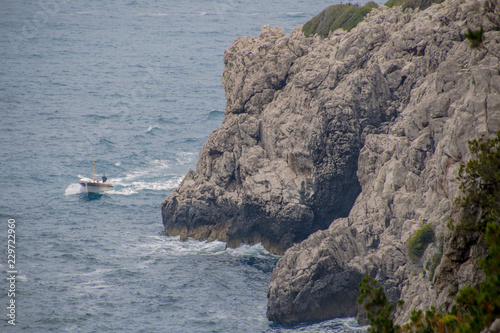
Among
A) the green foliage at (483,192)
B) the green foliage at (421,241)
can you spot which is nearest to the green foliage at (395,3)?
the green foliage at (421,241)

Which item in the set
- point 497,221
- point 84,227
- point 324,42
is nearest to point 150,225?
point 84,227

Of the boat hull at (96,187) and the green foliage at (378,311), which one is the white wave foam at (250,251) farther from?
the green foliage at (378,311)

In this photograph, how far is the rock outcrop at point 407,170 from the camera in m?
58.2

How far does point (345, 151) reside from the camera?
269 feet

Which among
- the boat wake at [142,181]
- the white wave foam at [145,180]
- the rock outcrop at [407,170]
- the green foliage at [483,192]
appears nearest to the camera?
the green foliage at [483,192]

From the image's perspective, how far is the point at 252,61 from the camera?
3752 inches

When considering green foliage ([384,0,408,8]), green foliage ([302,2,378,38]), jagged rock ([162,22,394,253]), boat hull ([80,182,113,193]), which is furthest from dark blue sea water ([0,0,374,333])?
green foliage ([384,0,408,8])

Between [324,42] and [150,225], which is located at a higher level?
[324,42]

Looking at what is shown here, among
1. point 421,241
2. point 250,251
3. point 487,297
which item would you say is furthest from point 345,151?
point 487,297

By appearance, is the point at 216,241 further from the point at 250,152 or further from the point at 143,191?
the point at 143,191

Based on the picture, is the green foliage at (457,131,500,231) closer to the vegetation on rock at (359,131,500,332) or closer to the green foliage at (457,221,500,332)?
the vegetation on rock at (359,131,500,332)

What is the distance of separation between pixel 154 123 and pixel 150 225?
186 feet

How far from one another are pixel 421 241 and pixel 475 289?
26679 millimetres

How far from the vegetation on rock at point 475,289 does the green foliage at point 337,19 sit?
5007cm
